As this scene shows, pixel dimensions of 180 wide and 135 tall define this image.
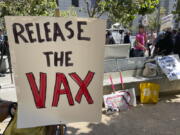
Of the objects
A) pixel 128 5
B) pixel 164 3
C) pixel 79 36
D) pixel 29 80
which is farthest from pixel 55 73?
pixel 164 3

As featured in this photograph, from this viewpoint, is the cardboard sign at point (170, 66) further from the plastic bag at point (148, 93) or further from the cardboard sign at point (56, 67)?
the cardboard sign at point (56, 67)

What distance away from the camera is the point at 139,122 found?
150 inches

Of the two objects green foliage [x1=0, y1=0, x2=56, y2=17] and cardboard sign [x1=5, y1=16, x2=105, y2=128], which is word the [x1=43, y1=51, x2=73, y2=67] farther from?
green foliage [x1=0, y1=0, x2=56, y2=17]

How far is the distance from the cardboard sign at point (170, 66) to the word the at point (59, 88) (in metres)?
3.55

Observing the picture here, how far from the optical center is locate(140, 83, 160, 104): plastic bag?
4586 mm

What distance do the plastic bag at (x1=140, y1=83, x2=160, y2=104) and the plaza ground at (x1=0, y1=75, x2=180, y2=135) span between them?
0.14m

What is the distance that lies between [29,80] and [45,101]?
213 millimetres

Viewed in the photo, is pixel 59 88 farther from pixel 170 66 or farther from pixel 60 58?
pixel 170 66

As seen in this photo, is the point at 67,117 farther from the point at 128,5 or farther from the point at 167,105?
the point at 128,5

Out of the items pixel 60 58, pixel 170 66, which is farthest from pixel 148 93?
pixel 60 58

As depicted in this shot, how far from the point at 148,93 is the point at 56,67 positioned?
3.44 m

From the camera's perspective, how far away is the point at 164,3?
127 feet

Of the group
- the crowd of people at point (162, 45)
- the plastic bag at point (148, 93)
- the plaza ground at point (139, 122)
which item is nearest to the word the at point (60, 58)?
the plaza ground at point (139, 122)

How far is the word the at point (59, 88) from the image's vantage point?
158cm
